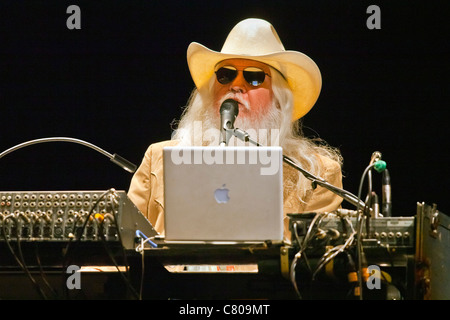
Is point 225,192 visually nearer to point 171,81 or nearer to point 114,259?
point 114,259

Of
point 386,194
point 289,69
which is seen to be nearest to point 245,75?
point 289,69

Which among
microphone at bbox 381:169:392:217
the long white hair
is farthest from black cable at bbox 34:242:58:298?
the long white hair

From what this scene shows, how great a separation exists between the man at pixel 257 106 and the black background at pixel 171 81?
0.27 m

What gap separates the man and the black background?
0.87 feet

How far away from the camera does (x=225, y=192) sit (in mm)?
2131

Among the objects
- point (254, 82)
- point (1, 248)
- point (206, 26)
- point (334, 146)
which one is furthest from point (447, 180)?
point (1, 248)

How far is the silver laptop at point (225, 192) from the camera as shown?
83.2 inches

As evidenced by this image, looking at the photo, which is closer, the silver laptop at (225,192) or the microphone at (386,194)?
the silver laptop at (225,192)

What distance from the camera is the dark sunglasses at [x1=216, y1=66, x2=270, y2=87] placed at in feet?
11.6

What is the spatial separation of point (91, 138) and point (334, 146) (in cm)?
141

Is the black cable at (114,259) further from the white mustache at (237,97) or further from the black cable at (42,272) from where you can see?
the white mustache at (237,97)

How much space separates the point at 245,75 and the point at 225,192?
1.52 meters

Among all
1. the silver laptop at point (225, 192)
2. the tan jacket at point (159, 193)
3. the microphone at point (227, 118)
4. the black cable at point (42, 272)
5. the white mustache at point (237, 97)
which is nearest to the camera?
the silver laptop at point (225, 192)

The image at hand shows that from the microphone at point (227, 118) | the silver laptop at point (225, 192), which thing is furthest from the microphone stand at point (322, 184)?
the silver laptop at point (225, 192)
